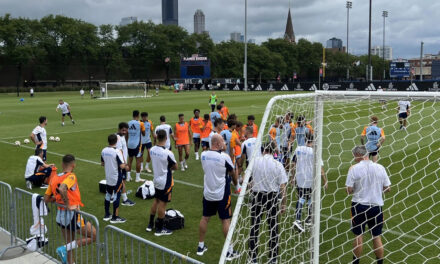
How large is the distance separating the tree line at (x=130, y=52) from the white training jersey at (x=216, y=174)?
75.2 meters

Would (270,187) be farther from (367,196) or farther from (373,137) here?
(373,137)

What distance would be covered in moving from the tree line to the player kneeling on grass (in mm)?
74876

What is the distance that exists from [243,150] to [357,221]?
2795 mm

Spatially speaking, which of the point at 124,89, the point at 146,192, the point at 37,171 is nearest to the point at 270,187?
the point at 146,192

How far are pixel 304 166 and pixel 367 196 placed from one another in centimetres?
121

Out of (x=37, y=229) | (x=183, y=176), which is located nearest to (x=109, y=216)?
(x=37, y=229)

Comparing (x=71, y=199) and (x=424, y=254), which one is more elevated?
(x=71, y=199)

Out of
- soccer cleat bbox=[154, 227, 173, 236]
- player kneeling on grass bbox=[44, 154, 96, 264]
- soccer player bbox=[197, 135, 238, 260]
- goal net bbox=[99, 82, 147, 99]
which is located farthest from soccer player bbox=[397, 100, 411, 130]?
goal net bbox=[99, 82, 147, 99]

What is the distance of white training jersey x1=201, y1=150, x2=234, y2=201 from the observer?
666 cm

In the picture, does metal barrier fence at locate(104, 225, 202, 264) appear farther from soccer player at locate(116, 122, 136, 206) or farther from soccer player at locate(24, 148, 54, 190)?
soccer player at locate(24, 148, 54, 190)

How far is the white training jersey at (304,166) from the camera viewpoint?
256 inches

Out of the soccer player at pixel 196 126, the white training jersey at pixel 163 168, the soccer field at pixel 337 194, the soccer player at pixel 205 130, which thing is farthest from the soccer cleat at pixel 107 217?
the soccer player at pixel 196 126

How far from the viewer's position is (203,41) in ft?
320

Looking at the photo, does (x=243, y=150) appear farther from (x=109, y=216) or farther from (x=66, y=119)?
(x=66, y=119)
